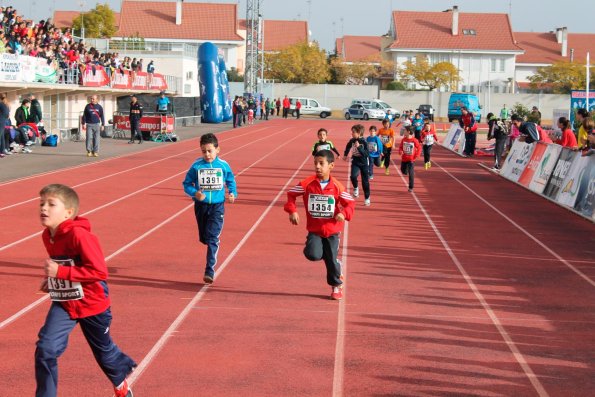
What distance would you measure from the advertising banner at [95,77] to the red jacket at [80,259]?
3205 centimetres

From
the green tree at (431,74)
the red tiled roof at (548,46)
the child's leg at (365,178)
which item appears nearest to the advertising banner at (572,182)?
the child's leg at (365,178)

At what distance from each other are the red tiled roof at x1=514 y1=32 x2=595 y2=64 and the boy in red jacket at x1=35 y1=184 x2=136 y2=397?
11498cm

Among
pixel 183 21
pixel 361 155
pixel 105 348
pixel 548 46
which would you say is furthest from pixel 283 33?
pixel 105 348

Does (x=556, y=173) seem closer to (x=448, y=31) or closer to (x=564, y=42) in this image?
(x=448, y=31)

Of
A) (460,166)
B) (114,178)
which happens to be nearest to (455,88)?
(460,166)

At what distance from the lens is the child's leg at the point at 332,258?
33.4ft

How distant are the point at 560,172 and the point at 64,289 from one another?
635 inches

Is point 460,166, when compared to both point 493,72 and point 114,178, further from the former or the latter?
point 493,72

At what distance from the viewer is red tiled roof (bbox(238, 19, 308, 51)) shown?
13512 cm

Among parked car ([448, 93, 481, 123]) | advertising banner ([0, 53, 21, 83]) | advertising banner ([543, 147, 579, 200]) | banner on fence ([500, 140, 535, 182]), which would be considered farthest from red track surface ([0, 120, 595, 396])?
parked car ([448, 93, 481, 123])

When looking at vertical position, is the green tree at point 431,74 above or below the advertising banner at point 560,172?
above

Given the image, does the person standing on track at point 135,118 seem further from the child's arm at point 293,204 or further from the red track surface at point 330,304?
the child's arm at point 293,204

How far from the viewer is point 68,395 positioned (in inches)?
264

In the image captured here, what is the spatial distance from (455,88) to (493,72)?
866 cm
